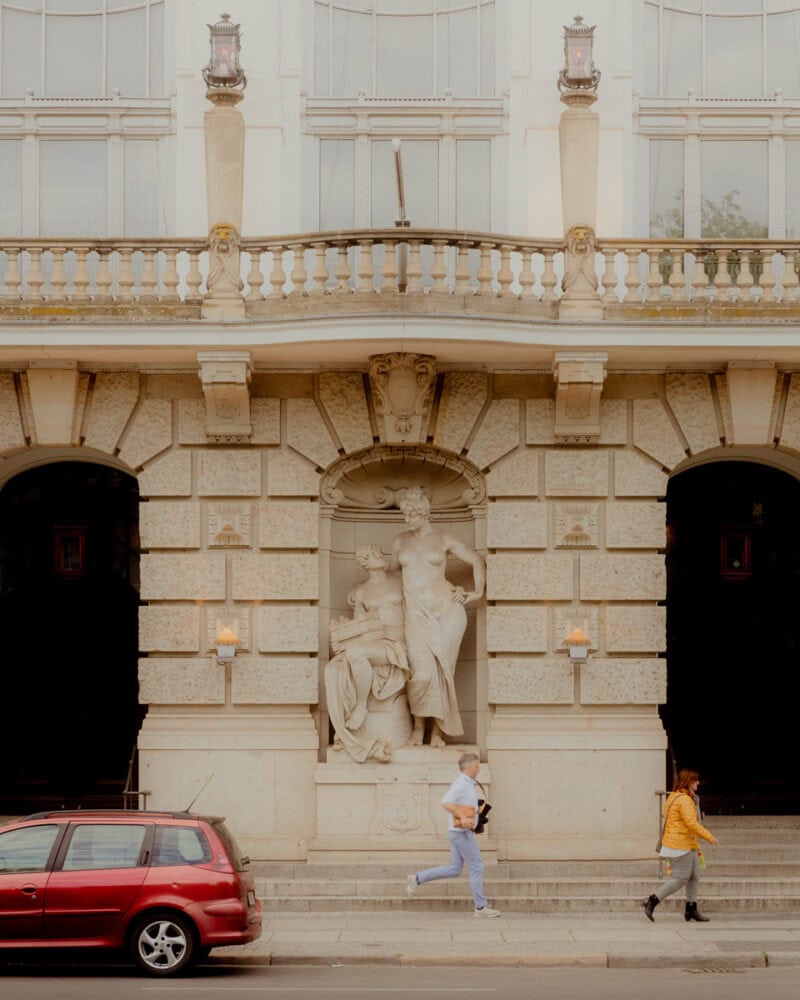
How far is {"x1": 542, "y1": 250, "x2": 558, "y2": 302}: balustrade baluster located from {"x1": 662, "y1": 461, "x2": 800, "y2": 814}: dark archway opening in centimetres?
433

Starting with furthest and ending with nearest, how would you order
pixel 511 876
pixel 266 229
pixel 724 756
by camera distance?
pixel 724 756 < pixel 266 229 < pixel 511 876

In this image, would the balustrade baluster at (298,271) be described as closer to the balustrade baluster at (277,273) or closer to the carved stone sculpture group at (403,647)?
the balustrade baluster at (277,273)

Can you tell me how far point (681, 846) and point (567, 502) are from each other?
5.42 metres

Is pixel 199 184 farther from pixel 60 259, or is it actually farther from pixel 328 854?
pixel 328 854

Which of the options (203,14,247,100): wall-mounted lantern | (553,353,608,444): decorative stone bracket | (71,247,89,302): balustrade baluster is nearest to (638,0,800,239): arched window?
(553,353,608,444): decorative stone bracket

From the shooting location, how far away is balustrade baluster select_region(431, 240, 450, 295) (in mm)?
23672

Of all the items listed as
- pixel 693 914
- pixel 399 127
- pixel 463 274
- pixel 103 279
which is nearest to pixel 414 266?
pixel 463 274

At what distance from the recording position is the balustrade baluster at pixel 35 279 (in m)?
24.2

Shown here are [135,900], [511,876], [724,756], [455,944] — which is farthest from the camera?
[724,756]

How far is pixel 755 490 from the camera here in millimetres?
27391

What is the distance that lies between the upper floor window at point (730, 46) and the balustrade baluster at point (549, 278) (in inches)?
127

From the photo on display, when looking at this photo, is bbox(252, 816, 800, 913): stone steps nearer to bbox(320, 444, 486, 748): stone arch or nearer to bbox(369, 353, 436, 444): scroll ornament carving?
bbox(320, 444, 486, 748): stone arch

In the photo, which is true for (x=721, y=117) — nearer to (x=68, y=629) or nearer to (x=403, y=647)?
(x=403, y=647)

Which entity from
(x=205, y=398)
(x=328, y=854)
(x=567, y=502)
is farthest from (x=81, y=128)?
(x=328, y=854)
